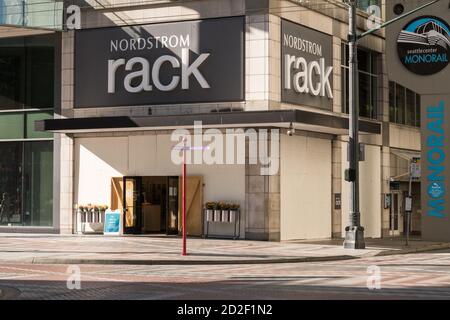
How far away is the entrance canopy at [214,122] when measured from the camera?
94.9 feet

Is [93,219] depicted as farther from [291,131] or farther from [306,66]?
[306,66]

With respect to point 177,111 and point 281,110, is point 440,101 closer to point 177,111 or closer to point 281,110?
point 281,110

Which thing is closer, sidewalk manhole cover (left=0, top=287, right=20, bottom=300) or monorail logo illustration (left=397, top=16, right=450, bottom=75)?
sidewalk manhole cover (left=0, top=287, right=20, bottom=300)

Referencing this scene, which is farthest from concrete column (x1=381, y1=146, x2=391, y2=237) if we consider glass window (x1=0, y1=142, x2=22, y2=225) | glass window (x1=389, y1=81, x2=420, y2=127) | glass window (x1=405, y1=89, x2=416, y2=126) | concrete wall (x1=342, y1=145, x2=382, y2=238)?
Result: glass window (x1=0, y1=142, x2=22, y2=225)

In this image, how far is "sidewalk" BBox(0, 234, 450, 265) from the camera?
22062 millimetres

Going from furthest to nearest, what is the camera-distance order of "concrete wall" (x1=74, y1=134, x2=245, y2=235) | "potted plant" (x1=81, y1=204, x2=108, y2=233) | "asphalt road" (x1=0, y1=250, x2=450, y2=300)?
"potted plant" (x1=81, y1=204, x2=108, y2=233)
"concrete wall" (x1=74, y1=134, x2=245, y2=235)
"asphalt road" (x1=0, y1=250, x2=450, y2=300)

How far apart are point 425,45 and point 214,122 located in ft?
34.7

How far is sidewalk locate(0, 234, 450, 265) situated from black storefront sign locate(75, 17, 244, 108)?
5.50 meters

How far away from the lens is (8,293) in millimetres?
14680

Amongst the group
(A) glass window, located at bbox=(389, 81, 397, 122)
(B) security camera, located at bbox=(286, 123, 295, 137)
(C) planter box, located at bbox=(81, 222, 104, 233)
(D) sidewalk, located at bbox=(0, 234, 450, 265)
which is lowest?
(D) sidewalk, located at bbox=(0, 234, 450, 265)

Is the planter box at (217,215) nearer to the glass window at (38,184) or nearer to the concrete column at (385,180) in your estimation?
the glass window at (38,184)

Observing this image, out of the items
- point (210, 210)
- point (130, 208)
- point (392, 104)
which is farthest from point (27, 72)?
point (392, 104)

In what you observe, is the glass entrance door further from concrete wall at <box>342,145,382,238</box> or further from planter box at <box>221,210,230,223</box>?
concrete wall at <box>342,145,382,238</box>
